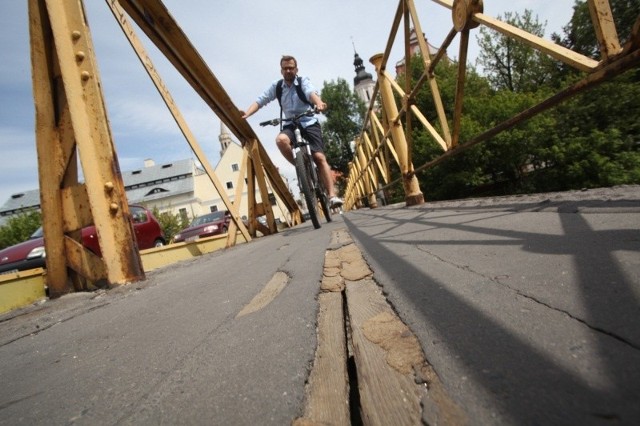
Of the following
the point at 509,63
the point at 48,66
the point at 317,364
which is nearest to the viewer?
the point at 317,364

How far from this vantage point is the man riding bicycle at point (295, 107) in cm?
410

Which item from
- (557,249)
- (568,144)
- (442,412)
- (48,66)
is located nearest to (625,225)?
(557,249)

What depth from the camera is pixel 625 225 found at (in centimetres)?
93

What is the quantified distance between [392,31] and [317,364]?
3.53 meters

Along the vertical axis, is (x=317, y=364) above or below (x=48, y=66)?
below

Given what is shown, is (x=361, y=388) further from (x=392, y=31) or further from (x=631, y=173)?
(x=631, y=173)

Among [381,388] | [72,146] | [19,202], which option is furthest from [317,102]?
[19,202]

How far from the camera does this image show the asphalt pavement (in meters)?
0.43

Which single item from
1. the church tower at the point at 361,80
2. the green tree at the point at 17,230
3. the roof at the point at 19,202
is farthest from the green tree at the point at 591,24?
the roof at the point at 19,202

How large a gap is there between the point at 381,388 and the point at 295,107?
4144 millimetres

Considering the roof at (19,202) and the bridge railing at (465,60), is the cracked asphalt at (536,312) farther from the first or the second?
the roof at (19,202)

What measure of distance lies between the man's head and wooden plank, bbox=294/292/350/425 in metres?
3.92

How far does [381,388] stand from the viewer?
49 centimetres

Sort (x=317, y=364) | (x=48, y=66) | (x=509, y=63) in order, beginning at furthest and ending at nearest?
(x=509, y=63) < (x=48, y=66) < (x=317, y=364)
